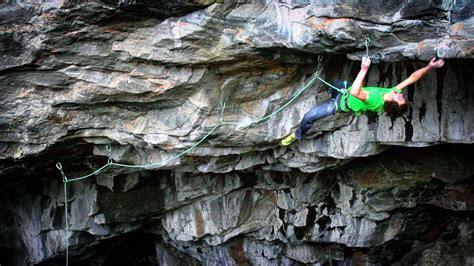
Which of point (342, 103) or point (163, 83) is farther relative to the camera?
point (163, 83)

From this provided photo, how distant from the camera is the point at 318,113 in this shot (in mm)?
6297

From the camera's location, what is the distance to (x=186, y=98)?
695 cm

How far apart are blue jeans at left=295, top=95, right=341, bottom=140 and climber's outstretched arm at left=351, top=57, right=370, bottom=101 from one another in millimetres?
507

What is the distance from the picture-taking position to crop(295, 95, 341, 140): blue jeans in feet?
20.1

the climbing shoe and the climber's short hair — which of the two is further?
the climbing shoe

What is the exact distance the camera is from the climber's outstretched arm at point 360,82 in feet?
17.5

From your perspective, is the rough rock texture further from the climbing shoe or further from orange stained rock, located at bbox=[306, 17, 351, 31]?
the climbing shoe

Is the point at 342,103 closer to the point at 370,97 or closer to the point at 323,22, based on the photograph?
the point at 370,97

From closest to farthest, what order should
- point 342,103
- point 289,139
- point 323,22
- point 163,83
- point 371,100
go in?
point 323,22 < point 371,100 < point 342,103 < point 163,83 < point 289,139

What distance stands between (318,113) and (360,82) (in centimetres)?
100

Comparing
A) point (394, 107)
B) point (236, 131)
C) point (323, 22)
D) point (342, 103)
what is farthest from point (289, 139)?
point (323, 22)

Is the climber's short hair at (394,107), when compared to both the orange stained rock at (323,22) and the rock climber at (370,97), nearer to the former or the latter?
the rock climber at (370,97)

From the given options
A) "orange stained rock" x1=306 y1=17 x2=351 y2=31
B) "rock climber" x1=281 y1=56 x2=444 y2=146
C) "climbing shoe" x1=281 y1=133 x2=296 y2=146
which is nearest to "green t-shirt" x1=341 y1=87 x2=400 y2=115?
"rock climber" x1=281 y1=56 x2=444 y2=146

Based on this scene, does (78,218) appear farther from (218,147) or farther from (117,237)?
(218,147)
